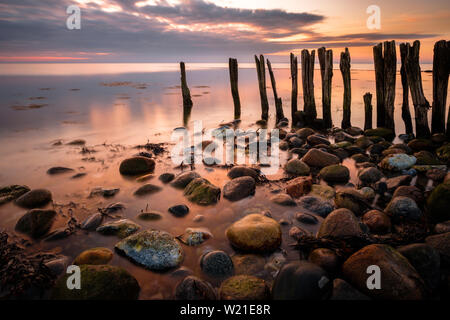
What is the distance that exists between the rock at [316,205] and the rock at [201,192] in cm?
183

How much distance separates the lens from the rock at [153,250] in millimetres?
3623

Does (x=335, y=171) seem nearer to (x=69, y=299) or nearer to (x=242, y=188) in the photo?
(x=242, y=188)

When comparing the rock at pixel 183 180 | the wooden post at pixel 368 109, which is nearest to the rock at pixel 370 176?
the rock at pixel 183 180

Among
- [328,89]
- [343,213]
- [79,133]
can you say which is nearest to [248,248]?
[343,213]

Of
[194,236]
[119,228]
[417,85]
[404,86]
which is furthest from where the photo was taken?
[404,86]

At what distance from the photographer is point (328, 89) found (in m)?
11.7

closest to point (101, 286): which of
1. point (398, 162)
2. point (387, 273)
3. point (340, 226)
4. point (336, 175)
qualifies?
point (387, 273)

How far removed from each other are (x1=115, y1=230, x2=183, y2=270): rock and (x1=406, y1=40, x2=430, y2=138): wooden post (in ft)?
32.0

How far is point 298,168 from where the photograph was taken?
7.06 meters

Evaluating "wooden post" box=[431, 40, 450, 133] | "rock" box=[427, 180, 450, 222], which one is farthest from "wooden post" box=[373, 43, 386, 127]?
"rock" box=[427, 180, 450, 222]

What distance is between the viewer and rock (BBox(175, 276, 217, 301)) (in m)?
3.00

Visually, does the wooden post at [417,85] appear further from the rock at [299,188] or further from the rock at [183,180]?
the rock at [183,180]

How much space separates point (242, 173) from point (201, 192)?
4.79 ft

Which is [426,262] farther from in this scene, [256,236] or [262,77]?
[262,77]
